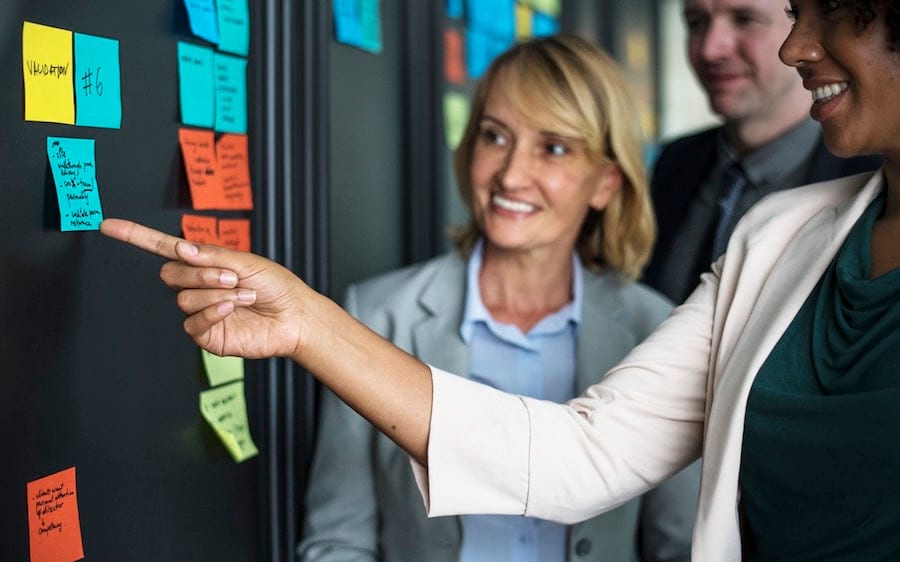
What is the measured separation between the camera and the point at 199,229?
160 cm

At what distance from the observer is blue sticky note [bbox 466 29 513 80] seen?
2695mm

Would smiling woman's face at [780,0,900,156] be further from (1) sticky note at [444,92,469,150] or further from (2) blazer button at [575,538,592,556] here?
(1) sticky note at [444,92,469,150]

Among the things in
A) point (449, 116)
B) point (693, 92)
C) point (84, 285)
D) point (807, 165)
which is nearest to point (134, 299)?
point (84, 285)

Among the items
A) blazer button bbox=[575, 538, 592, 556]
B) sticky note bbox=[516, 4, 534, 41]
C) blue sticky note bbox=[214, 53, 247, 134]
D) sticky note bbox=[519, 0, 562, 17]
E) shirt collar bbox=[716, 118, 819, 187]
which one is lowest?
blazer button bbox=[575, 538, 592, 556]

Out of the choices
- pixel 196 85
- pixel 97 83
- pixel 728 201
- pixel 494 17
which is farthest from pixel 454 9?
pixel 97 83

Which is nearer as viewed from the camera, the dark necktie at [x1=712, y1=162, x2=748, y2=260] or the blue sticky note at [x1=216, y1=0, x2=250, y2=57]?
the blue sticky note at [x1=216, y1=0, x2=250, y2=57]

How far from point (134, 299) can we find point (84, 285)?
108mm

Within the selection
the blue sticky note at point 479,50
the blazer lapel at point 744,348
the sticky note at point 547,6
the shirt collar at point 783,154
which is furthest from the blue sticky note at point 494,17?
the blazer lapel at point 744,348

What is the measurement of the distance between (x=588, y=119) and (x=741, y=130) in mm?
620

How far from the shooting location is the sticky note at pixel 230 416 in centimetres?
166

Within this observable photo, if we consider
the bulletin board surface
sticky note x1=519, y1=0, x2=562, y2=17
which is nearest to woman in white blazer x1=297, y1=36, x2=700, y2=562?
the bulletin board surface

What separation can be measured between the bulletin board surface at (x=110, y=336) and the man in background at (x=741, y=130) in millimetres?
1352

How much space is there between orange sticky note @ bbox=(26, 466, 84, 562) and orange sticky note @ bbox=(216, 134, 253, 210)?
1.69ft

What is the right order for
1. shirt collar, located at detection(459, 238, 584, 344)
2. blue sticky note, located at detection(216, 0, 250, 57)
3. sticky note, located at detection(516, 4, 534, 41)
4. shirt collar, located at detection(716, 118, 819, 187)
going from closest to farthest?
blue sticky note, located at detection(216, 0, 250, 57), shirt collar, located at detection(459, 238, 584, 344), shirt collar, located at detection(716, 118, 819, 187), sticky note, located at detection(516, 4, 534, 41)
